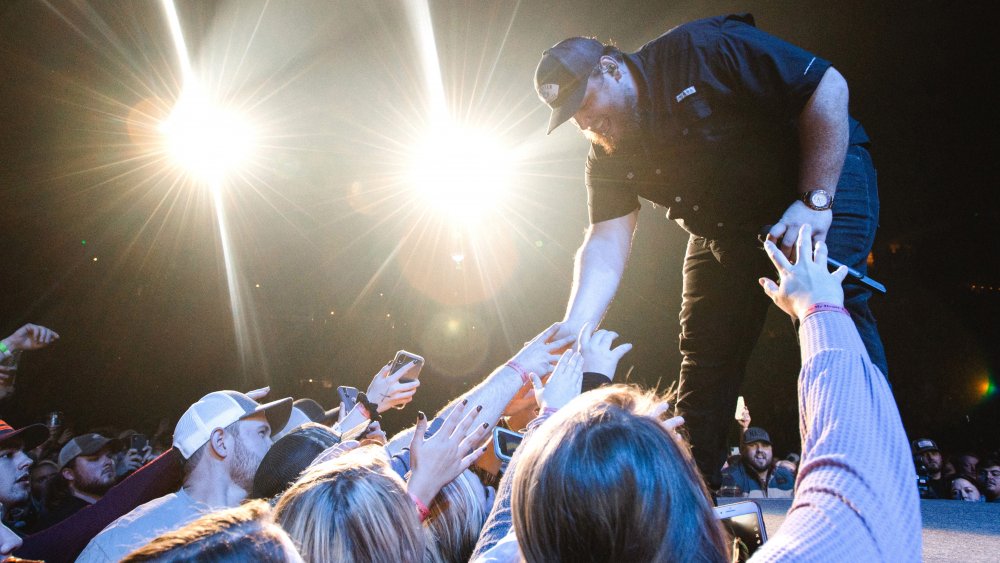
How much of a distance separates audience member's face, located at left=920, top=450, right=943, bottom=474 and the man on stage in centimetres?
588

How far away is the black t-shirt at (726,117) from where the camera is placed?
1672 mm

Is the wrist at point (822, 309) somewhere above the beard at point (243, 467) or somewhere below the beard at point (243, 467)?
above

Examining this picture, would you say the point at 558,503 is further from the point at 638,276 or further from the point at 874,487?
the point at 638,276

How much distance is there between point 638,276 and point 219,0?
7.31 meters

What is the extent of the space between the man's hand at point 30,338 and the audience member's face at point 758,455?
6.04 m

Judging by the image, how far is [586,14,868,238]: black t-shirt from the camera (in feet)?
5.49

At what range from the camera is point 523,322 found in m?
11.3

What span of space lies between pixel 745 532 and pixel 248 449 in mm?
2029

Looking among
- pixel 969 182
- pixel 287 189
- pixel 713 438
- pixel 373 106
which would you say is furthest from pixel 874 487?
pixel 969 182

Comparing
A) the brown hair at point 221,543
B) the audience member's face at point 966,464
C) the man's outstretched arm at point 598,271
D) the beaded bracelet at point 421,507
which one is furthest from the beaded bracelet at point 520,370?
the audience member's face at point 966,464

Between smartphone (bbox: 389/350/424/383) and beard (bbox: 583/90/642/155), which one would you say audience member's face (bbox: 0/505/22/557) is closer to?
smartphone (bbox: 389/350/424/383)

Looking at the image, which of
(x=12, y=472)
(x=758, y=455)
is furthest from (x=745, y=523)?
(x=758, y=455)

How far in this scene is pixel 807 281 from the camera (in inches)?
35.0

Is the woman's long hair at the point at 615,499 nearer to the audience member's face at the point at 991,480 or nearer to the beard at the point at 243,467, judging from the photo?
the beard at the point at 243,467
